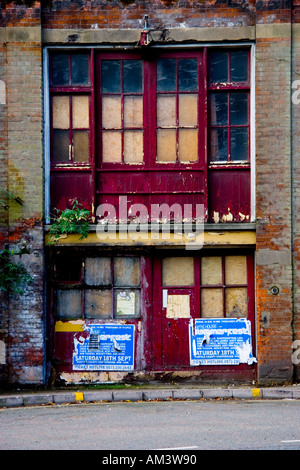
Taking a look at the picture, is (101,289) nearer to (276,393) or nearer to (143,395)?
(143,395)

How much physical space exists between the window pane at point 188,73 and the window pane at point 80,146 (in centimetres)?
200

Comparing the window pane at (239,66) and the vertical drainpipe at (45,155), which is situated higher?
the window pane at (239,66)

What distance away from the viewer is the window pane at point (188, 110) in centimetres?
1263

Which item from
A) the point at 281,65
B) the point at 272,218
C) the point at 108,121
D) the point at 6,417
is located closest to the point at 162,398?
the point at 6,417

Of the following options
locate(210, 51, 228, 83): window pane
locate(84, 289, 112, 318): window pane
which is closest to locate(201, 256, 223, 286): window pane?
locate(84, 289, 112, 318): window pane

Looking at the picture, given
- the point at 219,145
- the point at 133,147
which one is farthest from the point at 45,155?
the point at 219,145

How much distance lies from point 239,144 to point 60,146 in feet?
10.7

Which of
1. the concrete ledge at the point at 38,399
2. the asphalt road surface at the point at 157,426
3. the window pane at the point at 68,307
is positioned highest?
the window pane at the point at 68,307

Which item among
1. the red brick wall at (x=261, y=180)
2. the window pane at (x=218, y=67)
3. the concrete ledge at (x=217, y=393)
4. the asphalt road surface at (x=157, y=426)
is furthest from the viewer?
the window pane at (x=218, y=67)

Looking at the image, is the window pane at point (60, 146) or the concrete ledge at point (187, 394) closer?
the concrete ledge at point (187, 394)

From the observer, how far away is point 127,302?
1277cm

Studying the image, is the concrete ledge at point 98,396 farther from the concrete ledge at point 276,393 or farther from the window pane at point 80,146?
the window pane at point 80,146

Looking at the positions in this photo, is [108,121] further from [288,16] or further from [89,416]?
[89,416]

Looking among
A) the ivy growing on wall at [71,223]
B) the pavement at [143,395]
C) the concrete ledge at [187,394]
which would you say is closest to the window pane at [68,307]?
the ivy growing on wall at [71,223]
